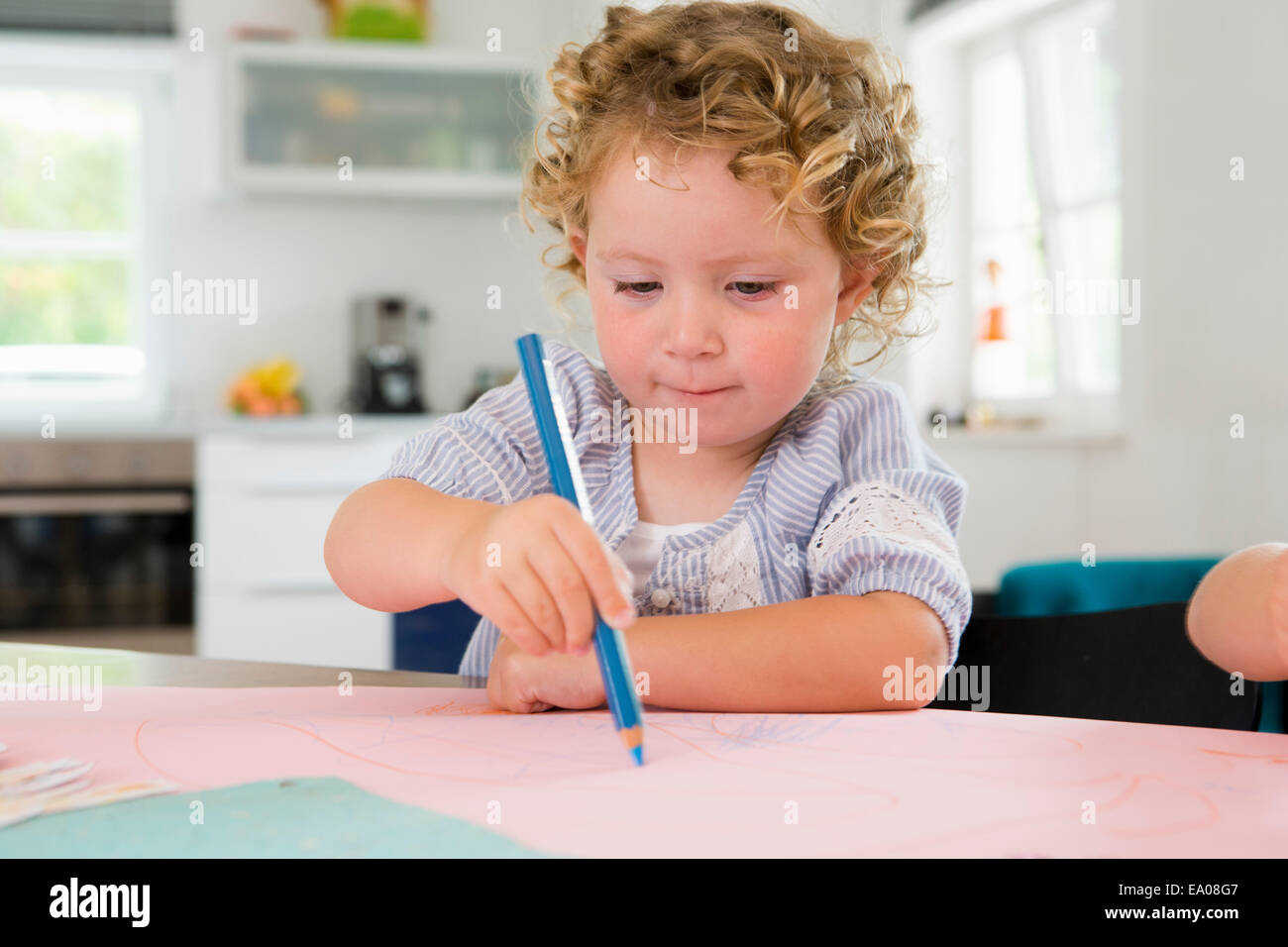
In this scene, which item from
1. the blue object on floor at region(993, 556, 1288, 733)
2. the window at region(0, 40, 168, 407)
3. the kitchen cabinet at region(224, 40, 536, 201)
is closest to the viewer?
the blue object on floor at region(993, 556, 1288, 733)

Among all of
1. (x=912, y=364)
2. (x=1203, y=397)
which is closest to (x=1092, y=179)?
(x=912, y=364)

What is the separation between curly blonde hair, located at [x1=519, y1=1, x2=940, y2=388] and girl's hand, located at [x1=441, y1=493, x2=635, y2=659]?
32 centimetres

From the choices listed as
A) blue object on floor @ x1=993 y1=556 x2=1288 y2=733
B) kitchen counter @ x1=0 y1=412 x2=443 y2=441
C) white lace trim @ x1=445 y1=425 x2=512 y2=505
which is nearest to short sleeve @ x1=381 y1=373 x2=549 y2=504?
white lace trim @ x1=445 y1=425 x2=512 y2=505

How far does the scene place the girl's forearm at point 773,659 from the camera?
652 millimetres

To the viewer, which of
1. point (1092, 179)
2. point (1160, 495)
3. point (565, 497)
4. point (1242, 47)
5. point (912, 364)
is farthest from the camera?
point (912, 364)

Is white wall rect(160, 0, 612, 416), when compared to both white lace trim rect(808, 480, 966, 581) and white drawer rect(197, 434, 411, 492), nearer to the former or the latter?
white drawer rect(197, 434, 411, 492)

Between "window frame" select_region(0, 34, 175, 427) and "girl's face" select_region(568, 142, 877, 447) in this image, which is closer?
"girl's face" select_region(568, 142, 877, 447)

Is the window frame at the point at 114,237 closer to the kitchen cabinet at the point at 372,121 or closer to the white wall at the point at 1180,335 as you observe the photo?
the kitchen cabinet at the point at 372,121

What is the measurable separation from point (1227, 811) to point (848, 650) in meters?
0.26

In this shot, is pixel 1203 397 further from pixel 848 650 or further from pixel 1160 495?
pixel 848 650

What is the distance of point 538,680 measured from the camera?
2.11 feet

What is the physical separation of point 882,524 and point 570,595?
325 mm

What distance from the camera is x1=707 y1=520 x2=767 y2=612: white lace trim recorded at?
854mm

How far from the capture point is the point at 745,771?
19.0 inches
